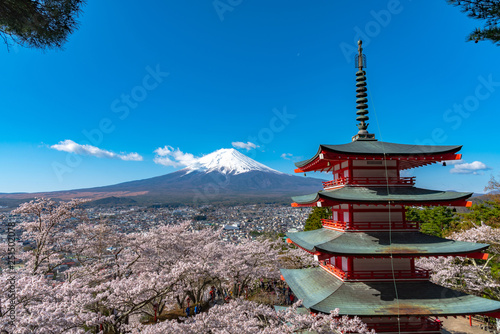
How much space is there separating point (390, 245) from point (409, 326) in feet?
8.51

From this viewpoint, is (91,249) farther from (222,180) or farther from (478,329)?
(222,180)

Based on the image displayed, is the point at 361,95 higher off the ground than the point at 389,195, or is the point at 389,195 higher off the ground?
the point at 361,95

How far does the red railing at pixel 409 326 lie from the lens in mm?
8438

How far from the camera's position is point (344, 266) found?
9555 mm

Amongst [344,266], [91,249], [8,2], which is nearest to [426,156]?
[344,266]

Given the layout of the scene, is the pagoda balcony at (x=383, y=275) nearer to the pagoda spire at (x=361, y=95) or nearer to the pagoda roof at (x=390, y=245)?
the pagoda roof at (x=390, y=245)

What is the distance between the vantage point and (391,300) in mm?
8305

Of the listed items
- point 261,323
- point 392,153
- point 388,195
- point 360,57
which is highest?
point 360,57

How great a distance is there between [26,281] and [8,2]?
8.44 metres

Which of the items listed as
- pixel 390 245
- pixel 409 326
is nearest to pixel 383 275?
pixel 390 245

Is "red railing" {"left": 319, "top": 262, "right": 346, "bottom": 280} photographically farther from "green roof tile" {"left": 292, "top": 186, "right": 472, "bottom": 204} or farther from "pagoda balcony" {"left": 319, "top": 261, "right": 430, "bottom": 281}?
"green roof tile" {"left": 292, "top": 186, "right": 472, "bottom": 204}

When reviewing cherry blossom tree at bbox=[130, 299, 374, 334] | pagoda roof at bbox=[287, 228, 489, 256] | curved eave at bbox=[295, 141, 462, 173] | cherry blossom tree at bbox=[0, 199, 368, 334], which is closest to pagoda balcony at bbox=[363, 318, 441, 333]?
cherry blossom tree at bbox=[130, 299, 374, 334]

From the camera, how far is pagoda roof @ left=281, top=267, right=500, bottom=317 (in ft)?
25.4

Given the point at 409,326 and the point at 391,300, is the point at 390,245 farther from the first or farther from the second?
the point at 409,326
